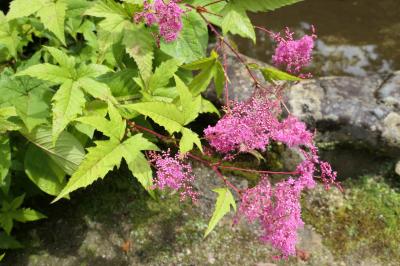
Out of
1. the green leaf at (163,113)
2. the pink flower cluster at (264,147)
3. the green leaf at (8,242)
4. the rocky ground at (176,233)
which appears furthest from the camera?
the rocky ground at (176,233)

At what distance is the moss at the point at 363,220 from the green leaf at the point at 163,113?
5.33 feet

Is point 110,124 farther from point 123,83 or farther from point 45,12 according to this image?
point 45,12

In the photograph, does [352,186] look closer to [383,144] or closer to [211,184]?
[383,144]

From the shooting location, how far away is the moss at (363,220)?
2.96 metres

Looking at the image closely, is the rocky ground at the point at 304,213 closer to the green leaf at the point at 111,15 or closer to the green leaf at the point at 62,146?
the green leaf at the point at 62,146

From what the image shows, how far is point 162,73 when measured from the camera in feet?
7.45

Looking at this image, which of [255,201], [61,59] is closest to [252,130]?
[255,201]

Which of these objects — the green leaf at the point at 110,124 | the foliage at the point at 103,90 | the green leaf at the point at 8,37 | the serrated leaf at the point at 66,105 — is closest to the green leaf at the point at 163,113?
the foliage at the point at 103,90

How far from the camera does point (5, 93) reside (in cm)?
227

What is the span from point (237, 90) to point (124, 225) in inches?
50.8

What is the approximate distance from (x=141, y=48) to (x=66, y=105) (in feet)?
1.59

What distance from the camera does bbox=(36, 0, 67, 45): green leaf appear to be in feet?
6.87

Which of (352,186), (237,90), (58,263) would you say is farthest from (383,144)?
(58,263)

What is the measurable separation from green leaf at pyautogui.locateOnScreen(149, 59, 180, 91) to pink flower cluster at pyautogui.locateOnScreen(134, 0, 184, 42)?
0.27 m
